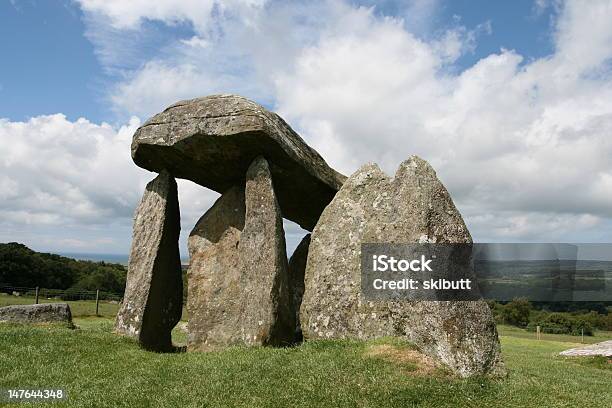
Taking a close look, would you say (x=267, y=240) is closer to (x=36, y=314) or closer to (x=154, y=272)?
(x=154, y=272)

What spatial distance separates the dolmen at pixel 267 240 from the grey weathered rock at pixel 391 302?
0.09 feet

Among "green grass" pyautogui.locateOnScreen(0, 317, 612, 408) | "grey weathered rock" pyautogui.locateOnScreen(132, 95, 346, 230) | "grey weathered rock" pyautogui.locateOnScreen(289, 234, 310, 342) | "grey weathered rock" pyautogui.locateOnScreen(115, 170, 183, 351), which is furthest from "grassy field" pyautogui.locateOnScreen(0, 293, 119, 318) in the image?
"green grass" pyautogui.locateOnScreen(0, 317, 612, 408)

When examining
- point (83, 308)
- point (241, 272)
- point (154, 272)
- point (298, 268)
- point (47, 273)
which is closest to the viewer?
point (241, 272)

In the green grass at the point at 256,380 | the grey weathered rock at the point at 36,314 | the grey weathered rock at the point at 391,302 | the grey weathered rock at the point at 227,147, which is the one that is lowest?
the green grass at the point at 256,380

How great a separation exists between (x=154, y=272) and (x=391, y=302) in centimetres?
733

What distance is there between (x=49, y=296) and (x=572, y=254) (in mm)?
39471

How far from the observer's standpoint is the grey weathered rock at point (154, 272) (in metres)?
15.6

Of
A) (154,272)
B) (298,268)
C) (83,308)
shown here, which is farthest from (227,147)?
(83,308)

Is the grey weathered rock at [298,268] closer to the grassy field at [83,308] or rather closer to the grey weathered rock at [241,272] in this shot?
the grey weathered rock at [241,272]

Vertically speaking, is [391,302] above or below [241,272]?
below

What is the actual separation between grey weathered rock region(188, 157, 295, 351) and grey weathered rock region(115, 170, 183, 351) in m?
0.79

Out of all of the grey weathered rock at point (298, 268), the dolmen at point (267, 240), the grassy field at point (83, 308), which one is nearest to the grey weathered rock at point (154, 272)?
the dolmen at point (267, 240)

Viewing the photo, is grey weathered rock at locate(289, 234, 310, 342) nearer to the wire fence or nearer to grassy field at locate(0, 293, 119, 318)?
grassy field at locate(0, 293, 119, 318)

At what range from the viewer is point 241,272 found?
14.8 meters
